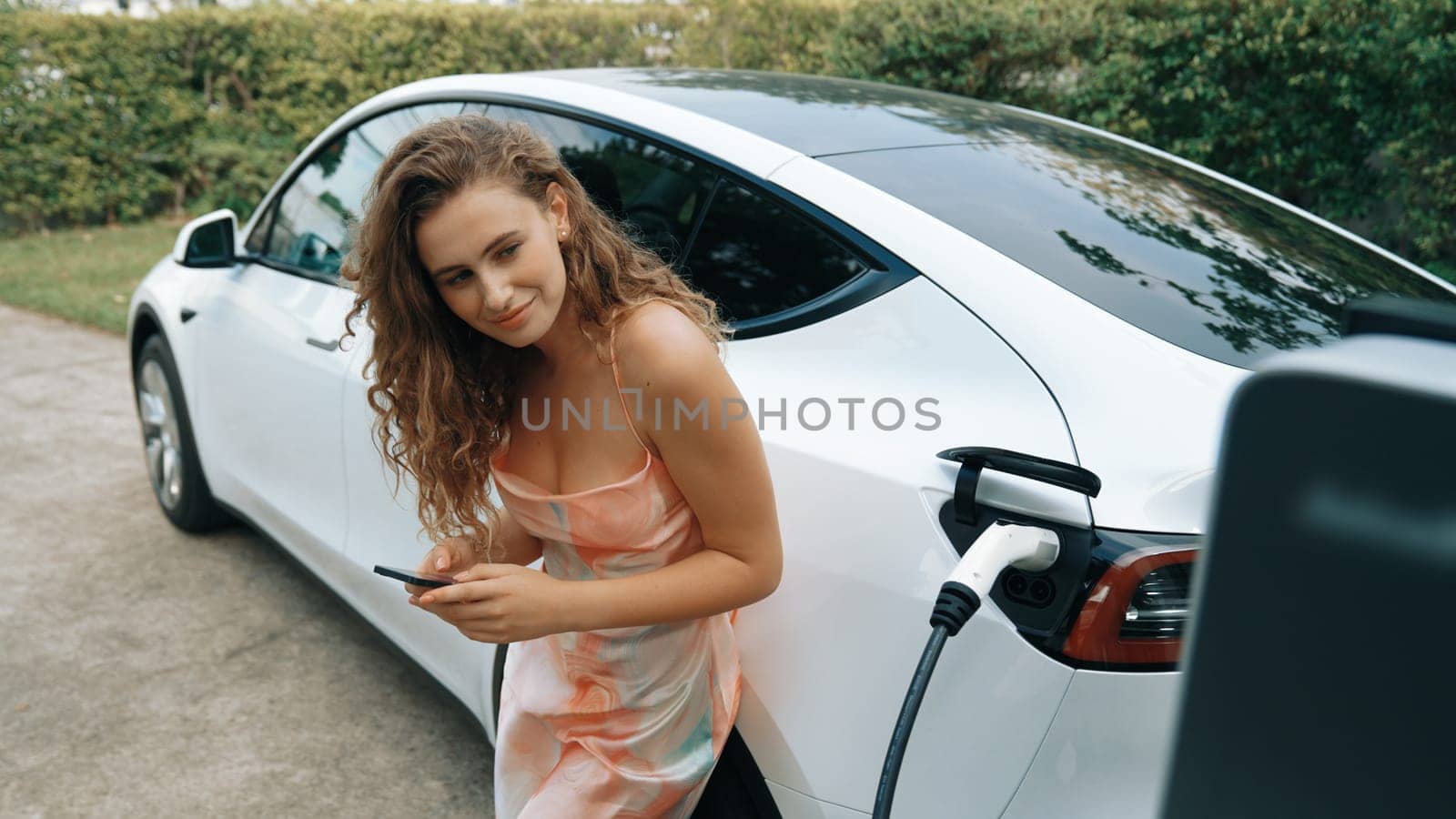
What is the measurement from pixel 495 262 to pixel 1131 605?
88 cm

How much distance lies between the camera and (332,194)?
10.1 ft

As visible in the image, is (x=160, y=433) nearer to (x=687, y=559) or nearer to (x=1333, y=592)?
(x=687, y=559)

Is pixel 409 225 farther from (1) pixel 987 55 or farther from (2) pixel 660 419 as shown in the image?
(1) pixel 987 55

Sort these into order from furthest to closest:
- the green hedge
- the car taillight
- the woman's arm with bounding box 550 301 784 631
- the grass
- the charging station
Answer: the grass
the green hedge
the woman's arm with bounding box 550 301 784 631
the car taillight
the charging station

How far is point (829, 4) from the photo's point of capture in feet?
25.4

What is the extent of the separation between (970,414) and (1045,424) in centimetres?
11

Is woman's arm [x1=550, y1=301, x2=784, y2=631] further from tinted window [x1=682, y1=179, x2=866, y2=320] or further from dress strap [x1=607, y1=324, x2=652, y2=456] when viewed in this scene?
tinted window [x1=682, y1=179, x2=866, y2=320]

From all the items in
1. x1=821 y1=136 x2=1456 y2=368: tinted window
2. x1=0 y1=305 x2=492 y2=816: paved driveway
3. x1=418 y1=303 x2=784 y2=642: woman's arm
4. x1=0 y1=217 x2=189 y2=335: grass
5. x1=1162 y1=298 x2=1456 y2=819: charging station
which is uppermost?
x1=1162 y1=298 x2=1456 y2=819: charging station

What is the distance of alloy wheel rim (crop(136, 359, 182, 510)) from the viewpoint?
149 inches

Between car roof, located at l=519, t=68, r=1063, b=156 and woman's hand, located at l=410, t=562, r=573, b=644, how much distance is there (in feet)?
3.00

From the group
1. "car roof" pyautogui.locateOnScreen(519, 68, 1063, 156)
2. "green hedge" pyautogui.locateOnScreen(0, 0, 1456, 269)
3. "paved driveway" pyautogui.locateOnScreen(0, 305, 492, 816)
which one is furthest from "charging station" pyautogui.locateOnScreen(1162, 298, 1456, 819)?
"green hedge" pyautogui.locateOnScreen(0, 0, 1456, 269)

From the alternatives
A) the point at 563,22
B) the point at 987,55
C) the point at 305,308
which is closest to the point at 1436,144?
the point at 987,55

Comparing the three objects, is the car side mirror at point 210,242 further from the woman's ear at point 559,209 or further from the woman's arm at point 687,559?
the woman's arm at point 687,559

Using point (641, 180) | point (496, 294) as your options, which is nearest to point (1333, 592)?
point (496, 294)
